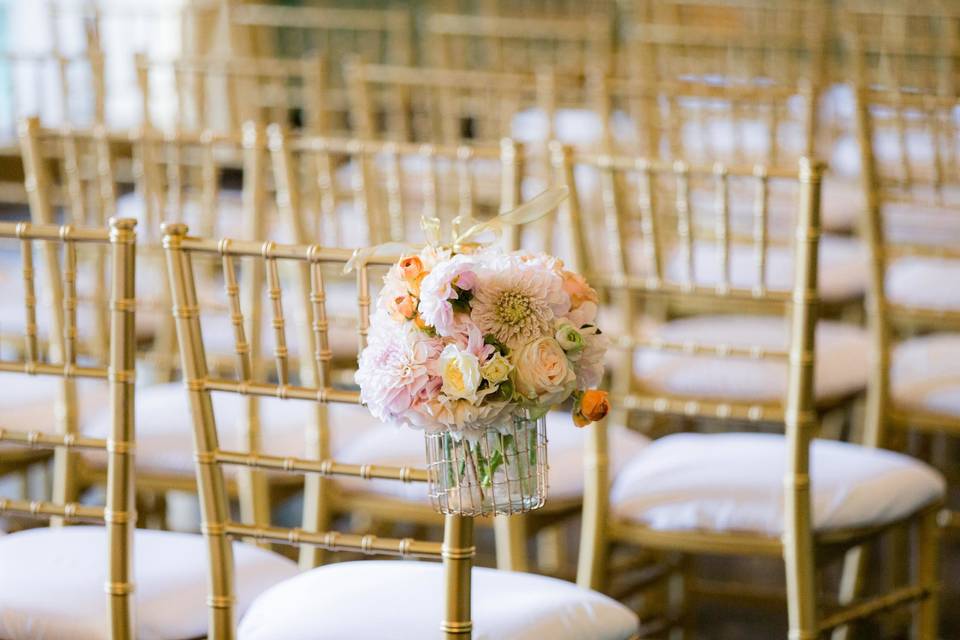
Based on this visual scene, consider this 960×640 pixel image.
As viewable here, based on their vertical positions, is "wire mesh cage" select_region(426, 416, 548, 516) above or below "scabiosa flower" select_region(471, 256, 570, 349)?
below

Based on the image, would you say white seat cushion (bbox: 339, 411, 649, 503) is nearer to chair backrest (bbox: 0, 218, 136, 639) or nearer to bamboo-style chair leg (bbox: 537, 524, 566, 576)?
bamboo-style chair leg (bbox: 537, 524, 566, 576)

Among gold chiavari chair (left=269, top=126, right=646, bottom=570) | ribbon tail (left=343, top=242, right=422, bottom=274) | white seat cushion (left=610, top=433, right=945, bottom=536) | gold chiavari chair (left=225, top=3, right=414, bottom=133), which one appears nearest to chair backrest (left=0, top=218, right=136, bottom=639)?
ribbon tail (left=343, top=242, right=422, bottom=274)

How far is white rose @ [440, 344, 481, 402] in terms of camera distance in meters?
1.50

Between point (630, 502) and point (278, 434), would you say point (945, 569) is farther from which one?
point (278, 434)

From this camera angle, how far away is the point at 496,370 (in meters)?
1.51

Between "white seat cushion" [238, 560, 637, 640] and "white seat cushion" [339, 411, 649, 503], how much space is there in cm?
55

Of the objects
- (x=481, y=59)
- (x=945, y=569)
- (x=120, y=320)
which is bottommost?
(x=945, y=569)

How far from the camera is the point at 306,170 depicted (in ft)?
14.9

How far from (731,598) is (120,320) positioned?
5.65 ft

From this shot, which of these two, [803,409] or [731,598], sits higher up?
[803,409]

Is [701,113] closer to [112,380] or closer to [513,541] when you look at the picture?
[513,541]

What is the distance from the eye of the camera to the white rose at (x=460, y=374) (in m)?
1.50

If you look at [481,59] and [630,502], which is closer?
[630,502]

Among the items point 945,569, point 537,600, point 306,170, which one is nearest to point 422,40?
point 306,170
